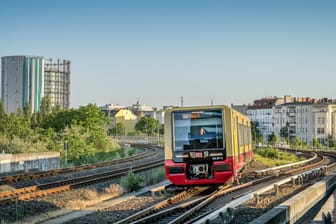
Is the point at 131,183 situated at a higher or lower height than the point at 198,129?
lower

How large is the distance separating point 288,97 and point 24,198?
5172 inches

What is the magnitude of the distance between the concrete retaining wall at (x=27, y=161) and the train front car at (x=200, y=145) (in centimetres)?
1381

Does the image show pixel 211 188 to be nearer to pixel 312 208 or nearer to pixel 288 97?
pixel 312 208

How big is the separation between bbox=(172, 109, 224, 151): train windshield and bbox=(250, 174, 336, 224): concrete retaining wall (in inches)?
133

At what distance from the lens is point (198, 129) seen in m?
17.7

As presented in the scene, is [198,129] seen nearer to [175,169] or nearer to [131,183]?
[175,169]

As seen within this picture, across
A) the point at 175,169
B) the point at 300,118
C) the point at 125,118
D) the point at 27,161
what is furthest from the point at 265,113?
the point at 175,169

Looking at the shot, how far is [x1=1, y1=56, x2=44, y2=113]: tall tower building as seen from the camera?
530 feet

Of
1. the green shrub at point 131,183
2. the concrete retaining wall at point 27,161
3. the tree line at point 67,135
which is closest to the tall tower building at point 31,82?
the tree line at point 67,135

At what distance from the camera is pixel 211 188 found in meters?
20.5

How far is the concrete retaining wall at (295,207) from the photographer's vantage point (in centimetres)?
1112

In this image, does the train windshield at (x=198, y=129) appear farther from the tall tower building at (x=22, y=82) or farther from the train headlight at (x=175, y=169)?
the tall tower building at (x=22, y=82)

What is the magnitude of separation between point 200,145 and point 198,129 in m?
0.55

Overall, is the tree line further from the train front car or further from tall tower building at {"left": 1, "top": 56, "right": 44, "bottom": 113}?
tall tower building at {"left": 1, "top": 56, "right": 44, "bottom": 113}
